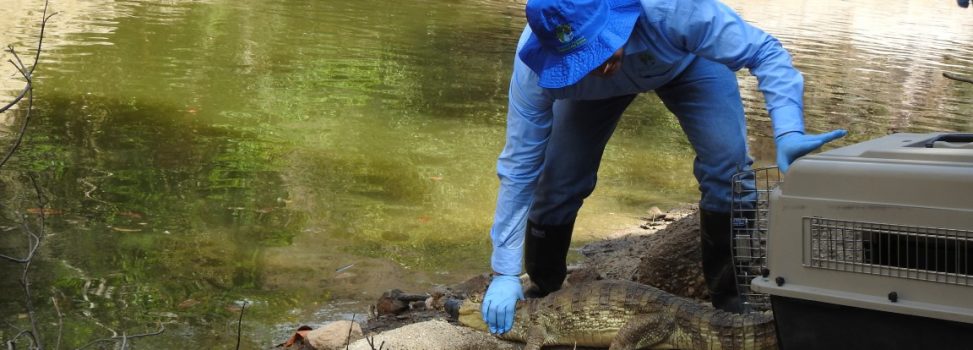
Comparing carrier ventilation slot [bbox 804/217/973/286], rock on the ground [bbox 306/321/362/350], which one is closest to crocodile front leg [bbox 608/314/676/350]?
rock on the ground [bbox 306/321/362/350]

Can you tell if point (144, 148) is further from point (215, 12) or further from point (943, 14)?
point (943, 14)

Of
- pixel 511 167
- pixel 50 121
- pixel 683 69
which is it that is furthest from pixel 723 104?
pixel 50 121

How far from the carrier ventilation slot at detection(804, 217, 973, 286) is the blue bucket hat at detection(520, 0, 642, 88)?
0.90 metres

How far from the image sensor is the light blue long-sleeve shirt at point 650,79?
3133 millimetres

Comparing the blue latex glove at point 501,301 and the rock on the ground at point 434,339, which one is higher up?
the blue latex glove at point 501,301

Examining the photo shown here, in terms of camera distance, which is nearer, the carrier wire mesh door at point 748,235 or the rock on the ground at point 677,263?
the carrier wire mesh door at point 748,235

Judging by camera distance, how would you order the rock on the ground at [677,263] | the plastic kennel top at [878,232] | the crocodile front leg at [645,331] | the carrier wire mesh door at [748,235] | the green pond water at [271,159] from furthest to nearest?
the green pond water at [271,159] → the rock on the ground at [677,263] → the crocodile front leg at [645,331] → the carrier wire mesh door at [748,235] → the plastic kennel top at [878,232]

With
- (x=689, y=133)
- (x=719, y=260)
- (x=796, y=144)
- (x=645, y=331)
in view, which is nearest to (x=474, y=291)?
(x=645, y=331)

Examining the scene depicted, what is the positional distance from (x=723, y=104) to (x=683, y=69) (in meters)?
0.19

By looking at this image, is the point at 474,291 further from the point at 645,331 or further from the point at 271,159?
the point at 271,159

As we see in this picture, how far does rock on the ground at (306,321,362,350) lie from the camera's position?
13.6 ft

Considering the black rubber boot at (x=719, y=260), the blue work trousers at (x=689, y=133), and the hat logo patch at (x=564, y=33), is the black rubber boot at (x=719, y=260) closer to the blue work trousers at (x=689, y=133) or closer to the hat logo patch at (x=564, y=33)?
the blue work trousers at (x=689, y=133)

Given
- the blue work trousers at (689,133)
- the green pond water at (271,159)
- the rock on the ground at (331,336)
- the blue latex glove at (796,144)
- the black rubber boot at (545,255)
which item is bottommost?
the green pond water at (271,159)

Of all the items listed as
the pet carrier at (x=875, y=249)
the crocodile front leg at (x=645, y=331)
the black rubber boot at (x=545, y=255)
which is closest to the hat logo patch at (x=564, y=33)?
the pet carrier at (x=875, y=249)
